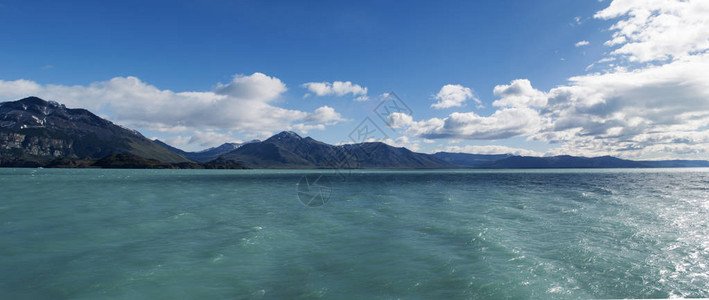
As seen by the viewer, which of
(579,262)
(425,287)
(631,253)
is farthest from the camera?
(631,253)

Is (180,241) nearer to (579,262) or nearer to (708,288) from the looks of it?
(579,262)

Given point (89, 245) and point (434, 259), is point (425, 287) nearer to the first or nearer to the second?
point (434, 259)

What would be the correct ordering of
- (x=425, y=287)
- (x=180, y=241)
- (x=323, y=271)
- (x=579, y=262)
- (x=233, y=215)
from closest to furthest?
(x=425, y=287) → (x=323, y=271) → (x=579, y=262) → (x=180, y=241) → (x=233, y=215)

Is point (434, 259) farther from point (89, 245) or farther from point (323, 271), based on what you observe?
point (89, 245)

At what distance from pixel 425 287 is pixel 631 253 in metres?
13.8

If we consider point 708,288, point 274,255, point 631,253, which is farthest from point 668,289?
point 274,255

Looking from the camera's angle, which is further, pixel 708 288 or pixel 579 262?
pixel 579 262

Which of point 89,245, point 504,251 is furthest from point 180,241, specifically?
point 504,251

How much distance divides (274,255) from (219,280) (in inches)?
164

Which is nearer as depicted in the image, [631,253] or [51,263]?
[51,263]

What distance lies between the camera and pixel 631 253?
60.9 ft

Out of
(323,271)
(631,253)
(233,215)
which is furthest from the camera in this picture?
(233,215)

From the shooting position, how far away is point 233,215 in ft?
105

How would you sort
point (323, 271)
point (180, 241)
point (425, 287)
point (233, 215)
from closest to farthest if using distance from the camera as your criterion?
point (425, 287)
point (323, 271)
point (180, 241)
point (233, 215)
